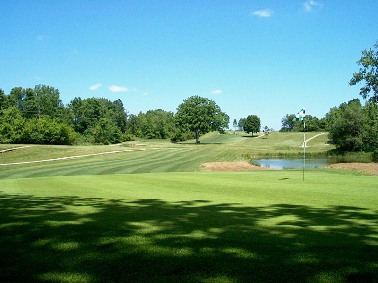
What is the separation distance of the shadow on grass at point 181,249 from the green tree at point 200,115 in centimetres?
9234

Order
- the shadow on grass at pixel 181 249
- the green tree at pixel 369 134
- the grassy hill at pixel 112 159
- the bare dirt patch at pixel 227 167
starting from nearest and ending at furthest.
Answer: the shadow on grass at pixel 181 249
the grassy hill at pixel 112 159
the bare dirt patch at pixel 227 167
the green tree at pixel 369 134

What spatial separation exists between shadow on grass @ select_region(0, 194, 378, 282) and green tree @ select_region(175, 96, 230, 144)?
92338 mm

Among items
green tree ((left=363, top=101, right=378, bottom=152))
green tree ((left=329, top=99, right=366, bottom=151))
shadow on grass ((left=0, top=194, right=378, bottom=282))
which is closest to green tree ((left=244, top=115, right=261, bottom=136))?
green tree ((left=329, top=99, right=366, bottom=151))

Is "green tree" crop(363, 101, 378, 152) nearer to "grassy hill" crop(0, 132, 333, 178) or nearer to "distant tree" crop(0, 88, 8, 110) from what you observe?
"grassy hill" crop(0, 132, 333, 178)

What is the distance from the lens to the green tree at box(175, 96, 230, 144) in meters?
100

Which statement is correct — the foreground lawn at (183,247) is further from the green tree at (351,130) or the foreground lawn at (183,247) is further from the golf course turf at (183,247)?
the green tree at (351,130)

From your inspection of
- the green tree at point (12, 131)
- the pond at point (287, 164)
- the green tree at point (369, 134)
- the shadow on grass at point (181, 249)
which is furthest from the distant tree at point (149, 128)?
the shadow on grass at point (181, 249)

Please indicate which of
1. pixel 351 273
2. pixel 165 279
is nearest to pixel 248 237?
pixel 351 273

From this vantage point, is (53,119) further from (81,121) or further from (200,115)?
(200,115)

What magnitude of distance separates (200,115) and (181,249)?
96.0 m

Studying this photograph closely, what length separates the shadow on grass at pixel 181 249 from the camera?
13.5ft

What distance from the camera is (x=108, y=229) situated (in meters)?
6.23

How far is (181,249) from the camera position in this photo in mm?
5039

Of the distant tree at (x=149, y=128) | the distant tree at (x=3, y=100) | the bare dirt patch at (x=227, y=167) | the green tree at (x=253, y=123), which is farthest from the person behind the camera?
the green tree at (x=253, y=123)
